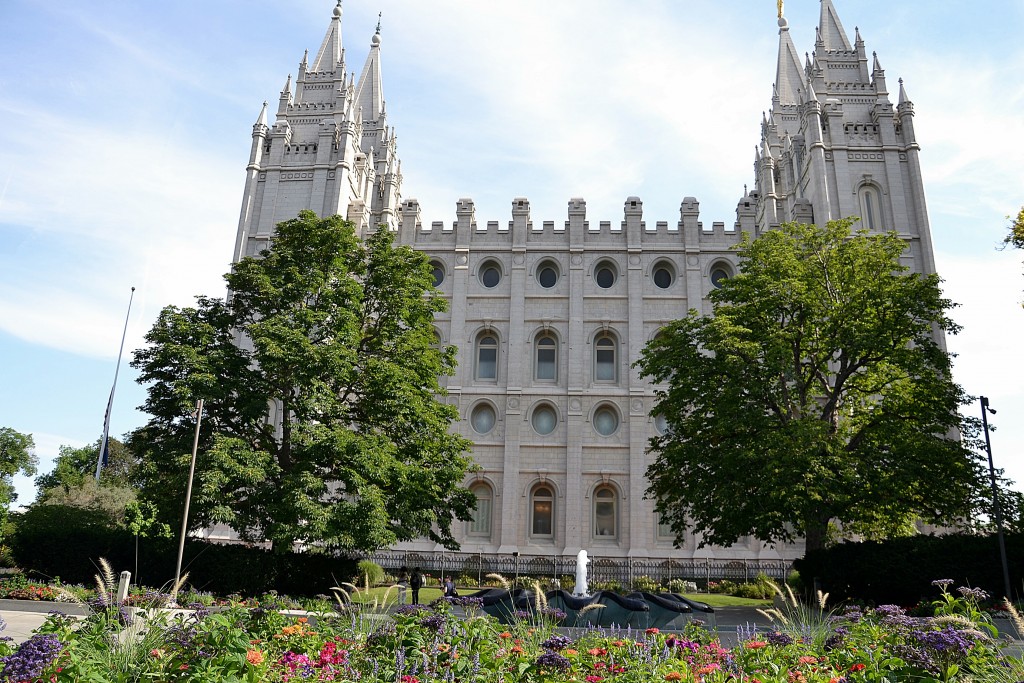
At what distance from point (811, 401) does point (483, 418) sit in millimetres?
17427

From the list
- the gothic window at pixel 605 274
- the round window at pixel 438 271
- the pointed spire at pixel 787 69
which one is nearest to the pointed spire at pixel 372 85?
the round window at pixel 438 271

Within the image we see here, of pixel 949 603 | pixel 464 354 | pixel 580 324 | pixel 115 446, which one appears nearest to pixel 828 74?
pixel 580 324

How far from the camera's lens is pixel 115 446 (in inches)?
2255

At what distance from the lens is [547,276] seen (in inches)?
1551

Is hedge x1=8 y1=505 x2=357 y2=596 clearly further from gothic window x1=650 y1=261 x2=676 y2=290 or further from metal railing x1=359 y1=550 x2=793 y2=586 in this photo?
gothic window x1=650 y1=261 x2=676 y2=290

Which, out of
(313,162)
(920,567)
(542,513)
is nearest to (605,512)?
(542,513)

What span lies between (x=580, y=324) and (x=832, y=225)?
50.3 ft

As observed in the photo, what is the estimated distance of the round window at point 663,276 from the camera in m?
38.8

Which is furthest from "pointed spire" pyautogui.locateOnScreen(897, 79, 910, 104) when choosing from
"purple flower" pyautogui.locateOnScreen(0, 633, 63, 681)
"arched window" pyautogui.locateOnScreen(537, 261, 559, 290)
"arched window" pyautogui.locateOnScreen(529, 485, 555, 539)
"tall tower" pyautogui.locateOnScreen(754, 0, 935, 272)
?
"purple flower" pyautogui.locateOnScreen(0, 633, 63, 681)

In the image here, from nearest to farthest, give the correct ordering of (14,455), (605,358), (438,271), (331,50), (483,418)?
(483,418)
(605,358)
(438,271)
(331,50)
(14,455)

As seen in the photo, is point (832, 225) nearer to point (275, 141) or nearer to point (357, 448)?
point (357, 448)

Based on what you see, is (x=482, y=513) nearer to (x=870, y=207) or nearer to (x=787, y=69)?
(x=870, y=207)

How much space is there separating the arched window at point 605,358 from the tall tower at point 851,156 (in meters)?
11.0

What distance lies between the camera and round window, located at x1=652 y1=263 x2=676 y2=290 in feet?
127
